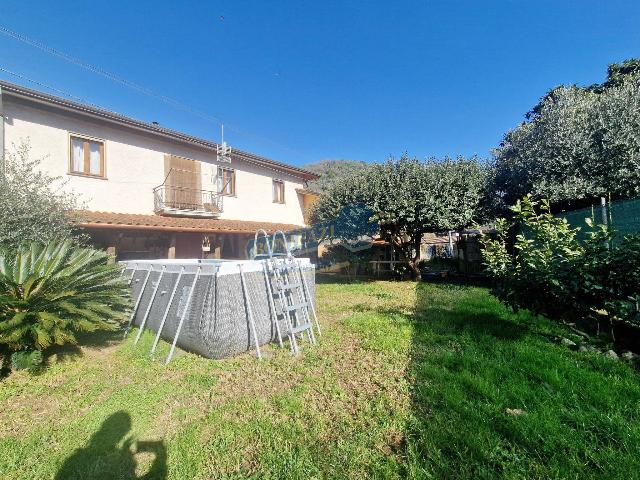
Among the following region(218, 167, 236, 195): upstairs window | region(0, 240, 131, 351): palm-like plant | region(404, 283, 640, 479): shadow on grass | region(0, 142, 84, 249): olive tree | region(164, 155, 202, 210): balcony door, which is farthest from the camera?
region(218, 167, 236, 195): upstairs window

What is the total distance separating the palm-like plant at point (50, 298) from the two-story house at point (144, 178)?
3.89 metres

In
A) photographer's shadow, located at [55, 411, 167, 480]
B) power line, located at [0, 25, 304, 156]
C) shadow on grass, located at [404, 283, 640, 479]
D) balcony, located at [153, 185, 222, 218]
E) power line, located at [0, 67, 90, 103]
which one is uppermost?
power line, located at [0, 25, 304, 156]

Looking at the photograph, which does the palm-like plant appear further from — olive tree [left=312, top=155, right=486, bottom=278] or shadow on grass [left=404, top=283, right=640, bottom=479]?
olive tree [left=312, top=155, right=486, bottom=278]

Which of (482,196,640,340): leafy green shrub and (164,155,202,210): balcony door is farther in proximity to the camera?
(164,155,202,210): balcony door

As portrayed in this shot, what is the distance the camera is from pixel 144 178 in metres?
12.7

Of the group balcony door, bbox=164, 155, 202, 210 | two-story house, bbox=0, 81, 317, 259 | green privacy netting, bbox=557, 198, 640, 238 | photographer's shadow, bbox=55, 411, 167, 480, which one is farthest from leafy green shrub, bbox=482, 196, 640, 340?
balcony door, bbox=164, 155, 202, 210

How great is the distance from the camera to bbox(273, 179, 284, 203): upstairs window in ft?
59.5

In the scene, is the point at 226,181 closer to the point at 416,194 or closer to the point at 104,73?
the point at 104,73

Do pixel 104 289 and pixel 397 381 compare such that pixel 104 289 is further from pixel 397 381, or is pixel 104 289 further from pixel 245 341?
pixel 397 381

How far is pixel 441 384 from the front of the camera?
3395 millimetres

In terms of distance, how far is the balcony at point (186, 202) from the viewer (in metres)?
12.9

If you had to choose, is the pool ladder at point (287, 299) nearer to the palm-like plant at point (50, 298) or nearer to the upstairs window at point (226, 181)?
the palm-like plant at point (50, 298)

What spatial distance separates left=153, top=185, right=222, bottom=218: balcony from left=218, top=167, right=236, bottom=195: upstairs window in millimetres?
581

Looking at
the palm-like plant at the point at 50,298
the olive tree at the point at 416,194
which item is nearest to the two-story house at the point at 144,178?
the palm-like plant at the point at 50,298
